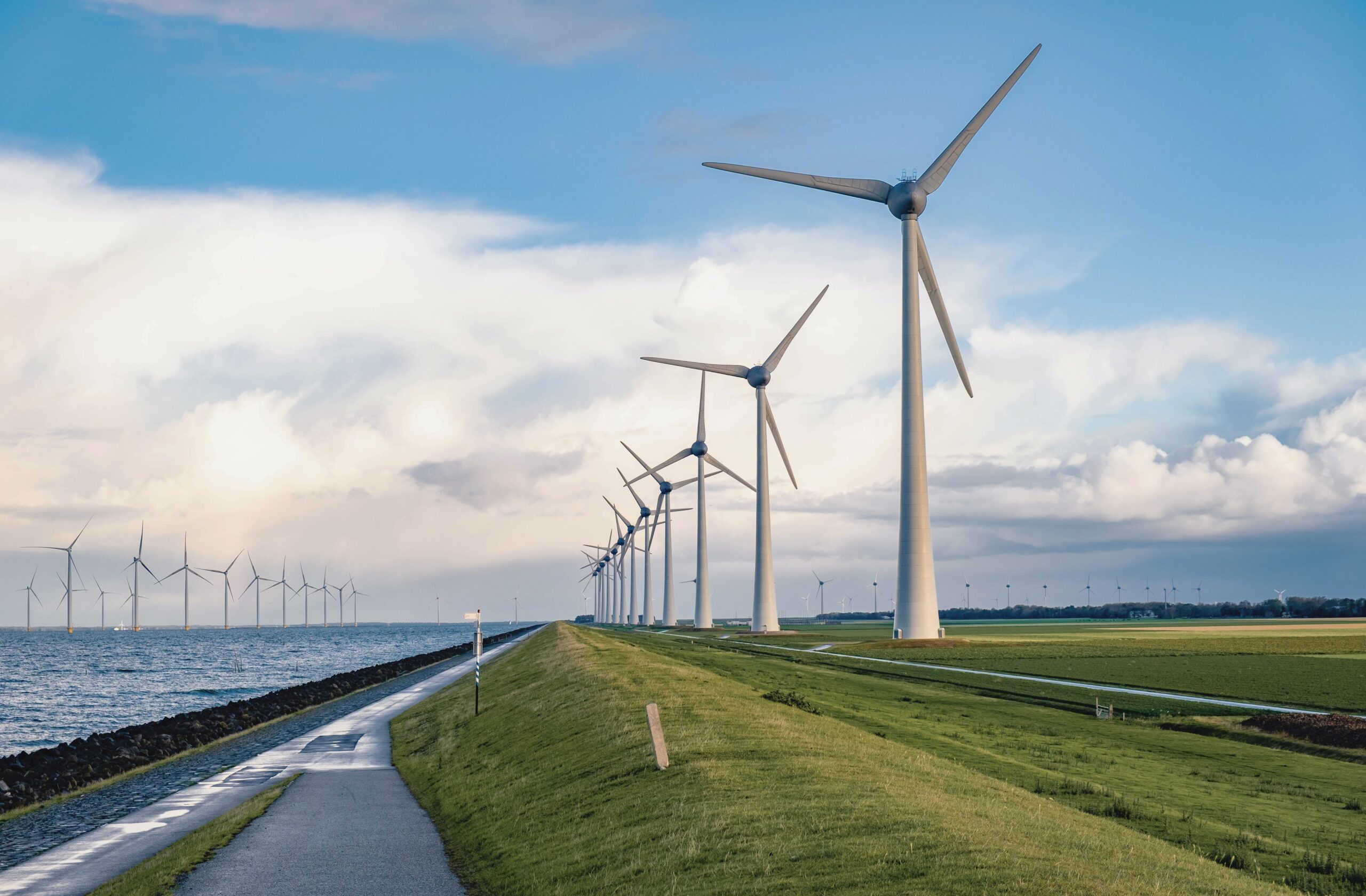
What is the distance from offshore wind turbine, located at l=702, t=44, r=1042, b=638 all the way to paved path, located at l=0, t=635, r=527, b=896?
43985mm

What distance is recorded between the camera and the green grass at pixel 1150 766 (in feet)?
72.0

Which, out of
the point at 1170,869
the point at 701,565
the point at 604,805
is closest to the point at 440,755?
the point at 604,805

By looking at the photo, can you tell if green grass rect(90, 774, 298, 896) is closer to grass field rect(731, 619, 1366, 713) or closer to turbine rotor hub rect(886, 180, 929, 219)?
grass field rect(731, 619, 1366, 713)

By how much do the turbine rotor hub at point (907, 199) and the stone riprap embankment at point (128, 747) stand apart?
57.0 metres

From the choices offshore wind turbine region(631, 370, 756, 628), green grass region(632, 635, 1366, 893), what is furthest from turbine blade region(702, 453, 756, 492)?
green grass region(632, 635, 1366, 893)

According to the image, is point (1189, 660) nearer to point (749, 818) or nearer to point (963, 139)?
point (963, 139)

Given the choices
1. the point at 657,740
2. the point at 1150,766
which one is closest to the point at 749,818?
the point at 657,740

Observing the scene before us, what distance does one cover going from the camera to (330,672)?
11525 cm

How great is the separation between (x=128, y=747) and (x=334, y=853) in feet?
108

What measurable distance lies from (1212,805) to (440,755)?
→ 81.3ft

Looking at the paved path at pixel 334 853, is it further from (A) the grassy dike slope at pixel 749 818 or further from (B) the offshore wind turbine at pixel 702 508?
(B) the offshore wind turbine at pixel 702 508

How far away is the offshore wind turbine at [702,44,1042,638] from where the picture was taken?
8175 cm

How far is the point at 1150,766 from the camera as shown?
33.3 m

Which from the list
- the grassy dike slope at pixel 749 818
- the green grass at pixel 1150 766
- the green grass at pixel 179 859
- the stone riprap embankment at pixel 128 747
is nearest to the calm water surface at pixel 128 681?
the stone riprap embankment at pixel 128 747
